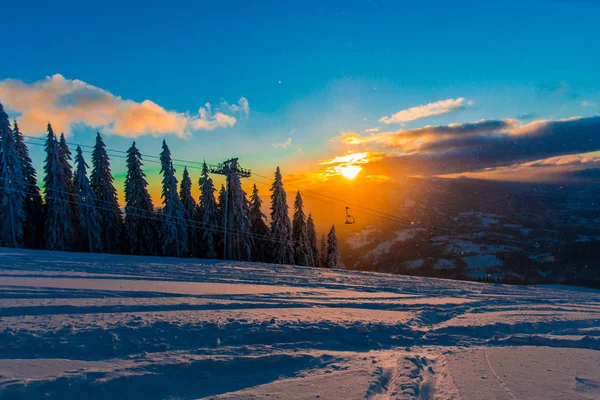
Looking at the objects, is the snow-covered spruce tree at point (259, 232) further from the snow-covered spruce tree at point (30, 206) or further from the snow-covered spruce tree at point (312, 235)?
the snow-covered spruce tree at point (30, 206)

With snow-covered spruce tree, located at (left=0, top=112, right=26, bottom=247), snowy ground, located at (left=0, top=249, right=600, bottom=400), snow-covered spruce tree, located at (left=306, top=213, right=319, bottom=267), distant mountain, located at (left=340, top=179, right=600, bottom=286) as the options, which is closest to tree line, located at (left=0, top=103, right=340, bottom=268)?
snow-covered spruce tree, located at (left=0, top=112, right=26, bottom=247)

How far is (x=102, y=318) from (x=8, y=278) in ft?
16.4

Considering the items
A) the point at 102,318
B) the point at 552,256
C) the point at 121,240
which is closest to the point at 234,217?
the point at 121,240

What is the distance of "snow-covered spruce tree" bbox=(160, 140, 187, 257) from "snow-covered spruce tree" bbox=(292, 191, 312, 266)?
583 inches

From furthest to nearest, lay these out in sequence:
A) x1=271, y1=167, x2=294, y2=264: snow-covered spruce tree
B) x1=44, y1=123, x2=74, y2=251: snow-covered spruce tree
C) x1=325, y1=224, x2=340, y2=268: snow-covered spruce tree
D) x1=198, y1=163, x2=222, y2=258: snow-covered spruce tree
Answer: x1=325, y1=224, x2=340, y2=268: snow-covered spruce tree → x1=271, y1=167, x2=294, y2=264: snow-covered spruce tree → x1=198, y1=163, x2=222, y2=258: snow-covered spruce tree → x1=44, y1=123, x2=74, y2=251: snow-covered spruce tree

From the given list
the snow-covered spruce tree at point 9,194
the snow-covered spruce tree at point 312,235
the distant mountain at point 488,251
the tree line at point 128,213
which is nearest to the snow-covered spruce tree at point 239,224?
the tree line at point 128,213

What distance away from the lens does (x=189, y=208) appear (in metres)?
40.2

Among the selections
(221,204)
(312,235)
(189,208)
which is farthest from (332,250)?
(189,208)

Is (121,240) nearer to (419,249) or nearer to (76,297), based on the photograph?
(76,297)

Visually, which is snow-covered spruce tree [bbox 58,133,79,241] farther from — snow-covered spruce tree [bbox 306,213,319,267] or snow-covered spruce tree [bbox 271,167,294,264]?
snow-covered spruce tree [bbox 306,213,319,267]

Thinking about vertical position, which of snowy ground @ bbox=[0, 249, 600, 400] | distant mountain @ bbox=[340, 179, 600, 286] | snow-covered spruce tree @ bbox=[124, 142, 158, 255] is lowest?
distant mountain @ bbox=[340, 179, 600, 286]

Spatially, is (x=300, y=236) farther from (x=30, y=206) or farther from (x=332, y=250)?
(x=30, y=206)

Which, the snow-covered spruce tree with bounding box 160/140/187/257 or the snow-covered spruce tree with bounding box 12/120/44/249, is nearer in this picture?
the snow-covered spruce tree with bounding box 12/120/44/249

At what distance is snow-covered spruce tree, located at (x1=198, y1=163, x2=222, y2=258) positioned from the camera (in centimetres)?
3829
